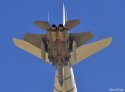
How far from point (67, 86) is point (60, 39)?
425 inches

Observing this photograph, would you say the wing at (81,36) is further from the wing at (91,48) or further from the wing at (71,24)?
the wing at (91,48)

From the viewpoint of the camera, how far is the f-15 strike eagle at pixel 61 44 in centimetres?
3450

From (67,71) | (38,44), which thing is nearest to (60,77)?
(67,71)

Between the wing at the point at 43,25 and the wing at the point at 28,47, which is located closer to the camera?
the wing at the point at 43,25

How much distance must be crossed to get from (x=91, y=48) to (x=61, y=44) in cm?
493

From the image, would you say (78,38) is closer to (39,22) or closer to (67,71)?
(39,22)

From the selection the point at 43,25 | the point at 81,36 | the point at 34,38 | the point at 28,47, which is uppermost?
the point at 43,25

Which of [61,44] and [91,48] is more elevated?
[61,44]

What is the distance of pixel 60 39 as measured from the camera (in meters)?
35.1

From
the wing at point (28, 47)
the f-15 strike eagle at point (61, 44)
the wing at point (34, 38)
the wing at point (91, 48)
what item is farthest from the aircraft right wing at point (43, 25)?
the wing at point (91, 48)

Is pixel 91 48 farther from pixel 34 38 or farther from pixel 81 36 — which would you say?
pixel 34 38

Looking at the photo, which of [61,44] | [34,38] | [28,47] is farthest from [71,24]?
[28,47]

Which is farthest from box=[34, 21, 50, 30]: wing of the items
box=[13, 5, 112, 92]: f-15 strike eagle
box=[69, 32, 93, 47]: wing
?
box=[69, 32, 93, 47]: wing

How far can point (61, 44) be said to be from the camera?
117ft
